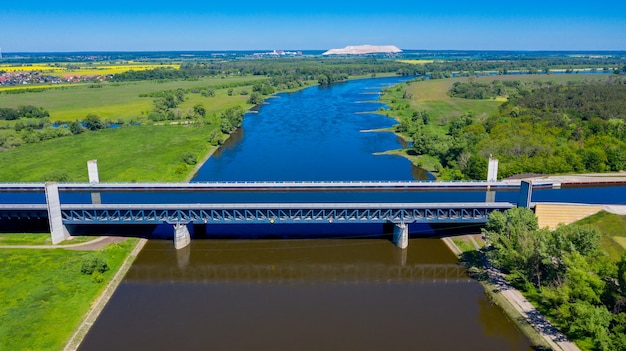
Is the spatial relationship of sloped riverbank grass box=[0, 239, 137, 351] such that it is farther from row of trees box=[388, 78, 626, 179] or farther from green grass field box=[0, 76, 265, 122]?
green grass field box=[0, 76, 265, 122]

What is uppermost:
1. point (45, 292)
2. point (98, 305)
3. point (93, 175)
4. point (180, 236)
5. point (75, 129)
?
point (93, 175)

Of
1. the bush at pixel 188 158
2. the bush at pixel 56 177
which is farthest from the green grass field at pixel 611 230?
the bush at pixel 56 177

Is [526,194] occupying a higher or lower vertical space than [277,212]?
higher

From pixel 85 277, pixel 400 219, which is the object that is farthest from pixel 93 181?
pixel 400 219

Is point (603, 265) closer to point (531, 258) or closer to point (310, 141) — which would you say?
point (531, 258)

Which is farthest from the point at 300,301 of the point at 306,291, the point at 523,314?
the point at 523,314

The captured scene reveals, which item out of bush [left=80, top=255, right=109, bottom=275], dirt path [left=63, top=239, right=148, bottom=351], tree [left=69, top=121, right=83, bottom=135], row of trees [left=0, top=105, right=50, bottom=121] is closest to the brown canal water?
dirt path [left=63, top=239, right=148, bottom=351]

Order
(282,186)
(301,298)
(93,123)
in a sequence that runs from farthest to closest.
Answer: (93,123) → (282,186) → (301,298)

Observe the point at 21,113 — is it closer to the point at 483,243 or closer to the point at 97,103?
the point at 97,103
